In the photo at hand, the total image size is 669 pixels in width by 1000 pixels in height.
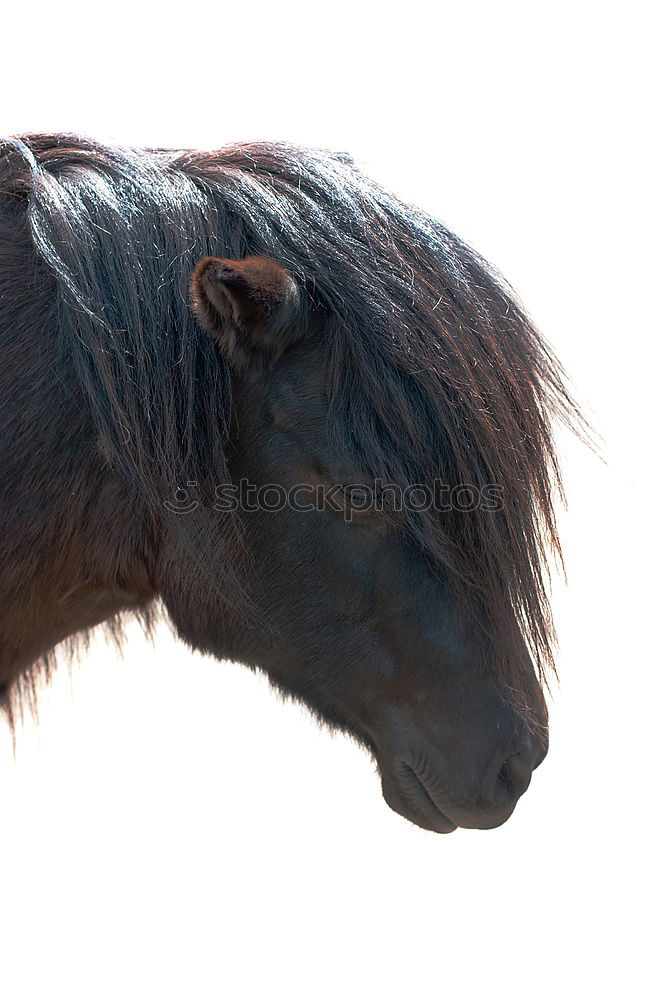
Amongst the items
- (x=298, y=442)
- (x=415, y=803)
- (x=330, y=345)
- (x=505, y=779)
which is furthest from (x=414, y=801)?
(x=330, y=345)

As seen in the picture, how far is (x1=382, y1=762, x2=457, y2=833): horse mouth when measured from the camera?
3.73 feet

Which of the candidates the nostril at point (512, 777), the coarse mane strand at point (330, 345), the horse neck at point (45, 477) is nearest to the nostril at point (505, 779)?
the nostril at point (512, 777)

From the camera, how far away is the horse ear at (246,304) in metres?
0.93

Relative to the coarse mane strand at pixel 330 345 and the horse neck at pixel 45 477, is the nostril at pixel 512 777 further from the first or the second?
the horse neck at pixel 45 477

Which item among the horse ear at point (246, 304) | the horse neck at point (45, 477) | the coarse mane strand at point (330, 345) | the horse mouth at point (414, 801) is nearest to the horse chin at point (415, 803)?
the horse mouth at point (414, 801)

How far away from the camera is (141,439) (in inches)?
40.5

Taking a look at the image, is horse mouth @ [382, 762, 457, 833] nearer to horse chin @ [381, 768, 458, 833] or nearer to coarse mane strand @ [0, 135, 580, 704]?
horse chin @ [381, 768, 458, 833]

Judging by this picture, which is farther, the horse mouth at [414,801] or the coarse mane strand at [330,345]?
the horse mouth at [414,801]

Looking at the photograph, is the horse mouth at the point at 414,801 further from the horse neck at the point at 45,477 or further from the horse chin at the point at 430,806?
the horse neck at the point at 45,477

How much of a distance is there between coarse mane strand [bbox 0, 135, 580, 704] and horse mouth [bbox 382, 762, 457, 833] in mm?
210

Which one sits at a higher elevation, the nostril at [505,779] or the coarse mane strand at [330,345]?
the coarse mane strand at [330,345]

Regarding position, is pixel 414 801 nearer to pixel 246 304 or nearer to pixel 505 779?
pixel 505 779

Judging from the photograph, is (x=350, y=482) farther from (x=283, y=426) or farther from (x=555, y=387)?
(x=555, y=387)

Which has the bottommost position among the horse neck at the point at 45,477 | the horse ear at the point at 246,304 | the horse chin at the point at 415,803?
the horse chin at the point at 415,803
